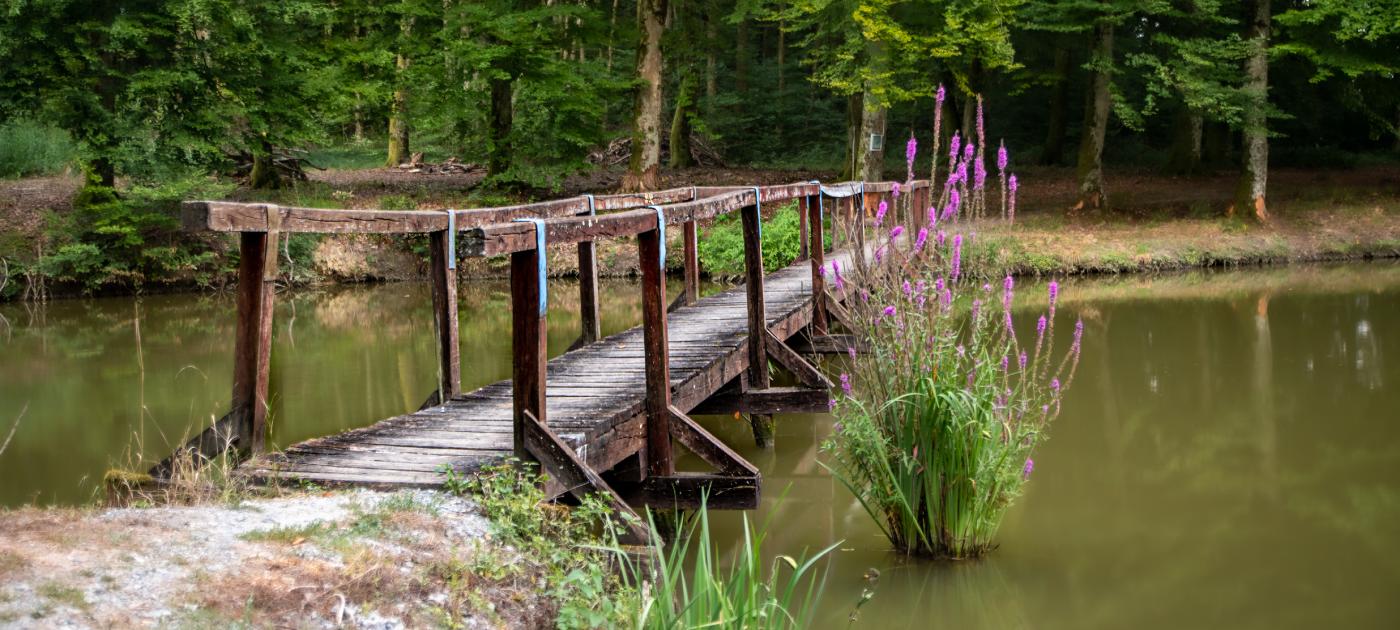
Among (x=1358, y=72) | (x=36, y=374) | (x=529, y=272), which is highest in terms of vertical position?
(x=1358, y=72)

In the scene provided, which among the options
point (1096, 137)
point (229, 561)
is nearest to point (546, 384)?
point (229, 561)

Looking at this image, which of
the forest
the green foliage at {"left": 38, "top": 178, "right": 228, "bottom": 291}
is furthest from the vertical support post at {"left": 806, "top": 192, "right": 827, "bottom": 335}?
the green foliage at {"left": 38, "top": 178, "right": 228, "bottom": 291}

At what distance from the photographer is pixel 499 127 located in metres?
24.6

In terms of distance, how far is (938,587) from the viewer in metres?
6.07

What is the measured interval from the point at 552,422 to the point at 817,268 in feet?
14.3

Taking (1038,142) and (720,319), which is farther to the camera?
(1038,142)

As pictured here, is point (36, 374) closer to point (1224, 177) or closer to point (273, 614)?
point (273, 614)

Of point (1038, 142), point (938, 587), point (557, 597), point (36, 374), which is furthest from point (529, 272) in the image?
point (1038, 142)

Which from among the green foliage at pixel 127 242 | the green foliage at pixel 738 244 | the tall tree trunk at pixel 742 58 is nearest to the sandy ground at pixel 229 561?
the green foliage at pixel 738 244

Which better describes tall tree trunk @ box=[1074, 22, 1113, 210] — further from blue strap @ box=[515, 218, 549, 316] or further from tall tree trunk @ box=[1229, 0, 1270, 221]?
blue strap @ box=[515, 218, 549, 316]

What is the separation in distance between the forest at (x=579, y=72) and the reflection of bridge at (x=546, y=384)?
495 inches

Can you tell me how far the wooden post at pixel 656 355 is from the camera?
6.31m

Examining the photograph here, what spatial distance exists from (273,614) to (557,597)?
103 cm

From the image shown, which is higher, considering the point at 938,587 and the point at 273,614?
the point at 273,614
